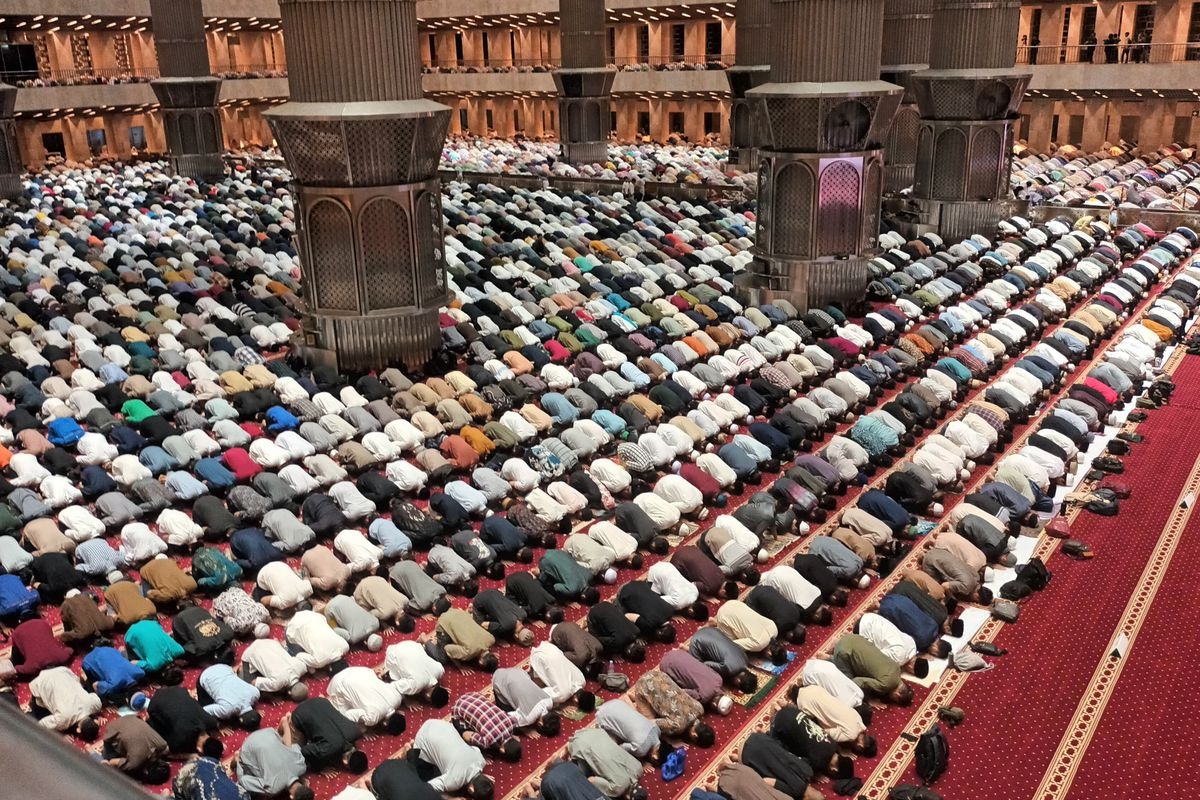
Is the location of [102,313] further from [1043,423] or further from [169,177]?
[169,177]

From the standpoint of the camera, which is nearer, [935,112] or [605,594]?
[605,594]

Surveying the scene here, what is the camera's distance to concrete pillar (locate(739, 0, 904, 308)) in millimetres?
14047

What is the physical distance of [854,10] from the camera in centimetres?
1391

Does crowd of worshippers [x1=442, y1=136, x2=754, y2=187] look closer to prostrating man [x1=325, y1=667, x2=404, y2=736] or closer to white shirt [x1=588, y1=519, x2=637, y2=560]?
white shirt [x1=588, y1=519, x2=637, y2=560]

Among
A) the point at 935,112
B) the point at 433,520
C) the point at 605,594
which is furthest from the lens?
the point at 935,112

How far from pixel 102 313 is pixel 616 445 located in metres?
8.36

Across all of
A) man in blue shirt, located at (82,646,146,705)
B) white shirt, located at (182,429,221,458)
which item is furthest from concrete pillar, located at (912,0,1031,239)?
man in blue shirt, located at (82,646,146,705)

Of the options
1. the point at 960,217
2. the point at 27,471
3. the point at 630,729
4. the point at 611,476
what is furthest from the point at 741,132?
the point at 630,729

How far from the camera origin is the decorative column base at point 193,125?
26406mm

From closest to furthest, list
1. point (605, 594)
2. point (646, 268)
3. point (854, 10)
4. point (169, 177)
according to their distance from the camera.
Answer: point (605, 594), point (854, 10), point (646, 268), point (169, 177)

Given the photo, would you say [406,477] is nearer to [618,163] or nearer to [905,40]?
[905,40]

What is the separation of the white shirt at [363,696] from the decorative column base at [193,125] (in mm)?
23276

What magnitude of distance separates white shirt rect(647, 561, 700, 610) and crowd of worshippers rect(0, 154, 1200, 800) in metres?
0.04

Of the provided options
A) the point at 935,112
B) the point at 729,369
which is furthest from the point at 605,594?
the point at 935,112
